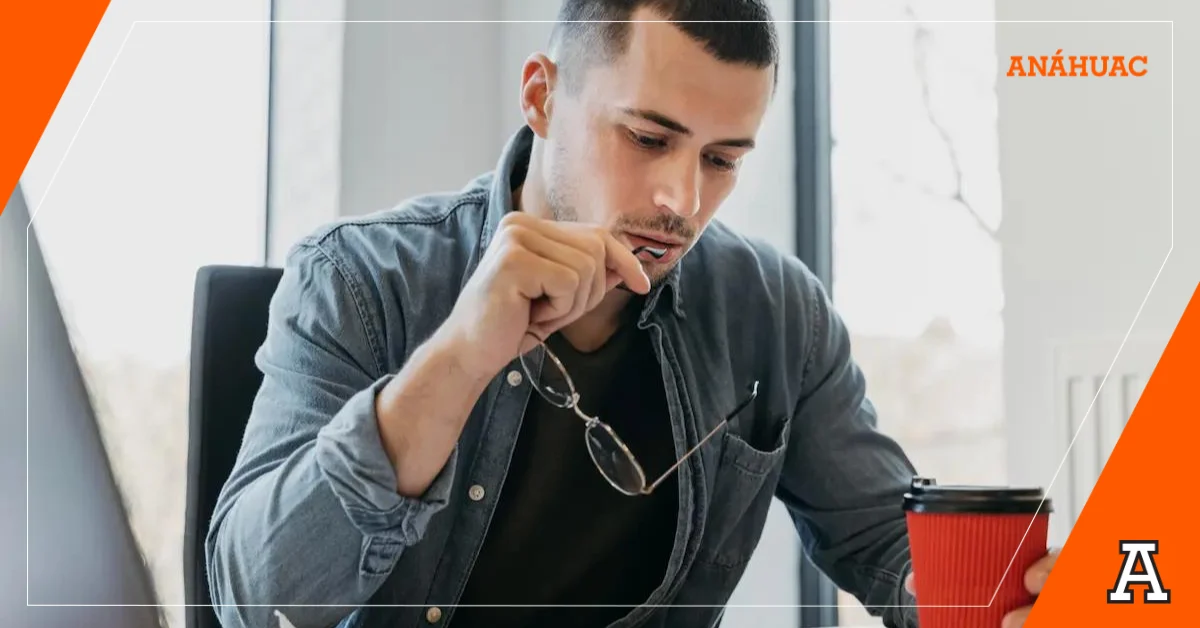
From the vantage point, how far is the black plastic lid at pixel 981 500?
0.55 metres

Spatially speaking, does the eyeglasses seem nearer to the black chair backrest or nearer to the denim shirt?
the denim shirt

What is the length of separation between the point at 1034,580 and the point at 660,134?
361 millimetres

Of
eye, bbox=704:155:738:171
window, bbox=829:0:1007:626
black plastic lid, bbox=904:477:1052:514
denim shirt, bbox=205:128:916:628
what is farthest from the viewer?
window, bbox=829:0:1007:626

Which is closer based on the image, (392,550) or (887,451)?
(392,550)

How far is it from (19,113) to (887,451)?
0.69 m

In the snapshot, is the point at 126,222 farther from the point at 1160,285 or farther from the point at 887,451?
the point at 1160,285

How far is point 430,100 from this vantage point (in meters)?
0.86

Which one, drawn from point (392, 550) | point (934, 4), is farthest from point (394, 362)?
point (934, 4)

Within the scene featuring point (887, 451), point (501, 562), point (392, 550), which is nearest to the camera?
point (392, 550)

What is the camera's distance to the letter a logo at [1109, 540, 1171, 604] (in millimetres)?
725

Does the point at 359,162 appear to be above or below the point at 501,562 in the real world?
above

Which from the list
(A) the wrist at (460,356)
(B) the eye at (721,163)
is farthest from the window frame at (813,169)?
(A) the wrist at (460,356)

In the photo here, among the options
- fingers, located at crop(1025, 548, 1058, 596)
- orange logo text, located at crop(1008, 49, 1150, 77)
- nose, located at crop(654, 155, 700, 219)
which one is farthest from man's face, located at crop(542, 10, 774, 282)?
fingers, located at crop(1025, 548, 1058, 596)

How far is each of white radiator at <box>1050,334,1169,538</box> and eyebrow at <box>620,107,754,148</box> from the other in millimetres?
287
